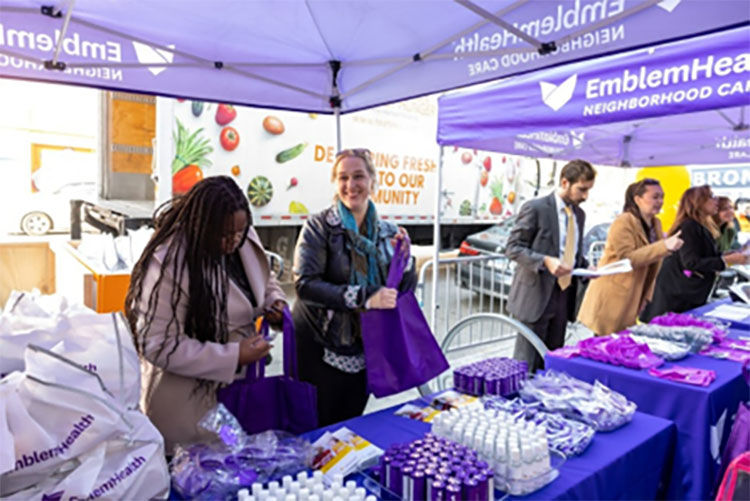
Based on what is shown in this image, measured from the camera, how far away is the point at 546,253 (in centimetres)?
358

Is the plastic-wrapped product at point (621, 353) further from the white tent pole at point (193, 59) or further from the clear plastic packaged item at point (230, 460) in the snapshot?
the white tent pole at point (193, 59)

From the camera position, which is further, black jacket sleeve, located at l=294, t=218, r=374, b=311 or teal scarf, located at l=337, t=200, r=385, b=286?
teal scarf, located at l=337, t=200, r=385, b=286

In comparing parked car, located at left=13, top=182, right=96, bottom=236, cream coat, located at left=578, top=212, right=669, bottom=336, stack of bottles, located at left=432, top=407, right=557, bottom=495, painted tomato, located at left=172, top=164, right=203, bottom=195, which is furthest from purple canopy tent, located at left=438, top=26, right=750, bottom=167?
parked car, located at left=13, top=182, right=96, bottom=236

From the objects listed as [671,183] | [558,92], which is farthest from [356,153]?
[671,183]

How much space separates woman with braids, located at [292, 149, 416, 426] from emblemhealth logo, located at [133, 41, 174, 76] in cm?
141

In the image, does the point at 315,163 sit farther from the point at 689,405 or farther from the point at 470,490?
the point at 470,490

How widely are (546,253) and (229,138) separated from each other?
215 inches

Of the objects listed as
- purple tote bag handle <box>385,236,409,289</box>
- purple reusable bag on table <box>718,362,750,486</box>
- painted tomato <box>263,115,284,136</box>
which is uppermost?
painted tomato <box>263,115,284,136</box>

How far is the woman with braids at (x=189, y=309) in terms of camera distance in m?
1.67

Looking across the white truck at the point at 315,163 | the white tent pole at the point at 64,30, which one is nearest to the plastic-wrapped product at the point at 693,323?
the white truck at the point at 315,163

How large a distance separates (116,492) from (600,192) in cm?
1933

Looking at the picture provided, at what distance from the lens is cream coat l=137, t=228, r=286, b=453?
167 centimetres

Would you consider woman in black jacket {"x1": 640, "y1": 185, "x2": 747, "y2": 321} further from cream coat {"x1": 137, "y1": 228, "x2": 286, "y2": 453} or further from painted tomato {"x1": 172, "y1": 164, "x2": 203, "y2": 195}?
painted tomato {"x1": 172, "y1": 164, "x2": 203, "y2": 195}

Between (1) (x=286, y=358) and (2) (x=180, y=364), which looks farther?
(1) (x=286, y=358)
